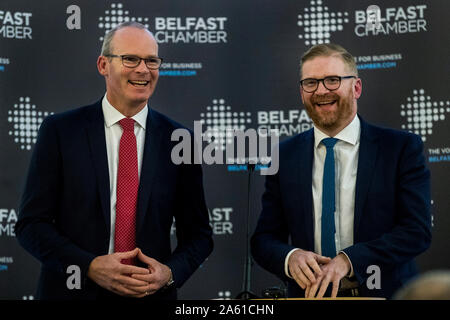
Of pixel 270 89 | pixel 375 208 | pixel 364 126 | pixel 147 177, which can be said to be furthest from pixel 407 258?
pixel 270 89

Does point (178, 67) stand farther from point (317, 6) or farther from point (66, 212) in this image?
point (66, 212)

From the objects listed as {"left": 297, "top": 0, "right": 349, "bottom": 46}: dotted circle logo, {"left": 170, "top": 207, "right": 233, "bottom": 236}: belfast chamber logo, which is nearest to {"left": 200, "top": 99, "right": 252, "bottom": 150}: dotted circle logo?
{"left": 170, "top": 207, "right": 233, "bottom": 236}: belfast chamber logo

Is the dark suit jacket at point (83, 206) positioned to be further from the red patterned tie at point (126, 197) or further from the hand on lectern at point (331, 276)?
the hand on lectern at point (331, 276)

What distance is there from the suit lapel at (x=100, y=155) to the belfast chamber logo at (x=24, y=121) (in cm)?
116

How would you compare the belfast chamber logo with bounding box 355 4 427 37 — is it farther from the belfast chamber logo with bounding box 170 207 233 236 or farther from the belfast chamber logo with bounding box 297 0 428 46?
the belfast chamber logo with bounding box 170 207 233 236

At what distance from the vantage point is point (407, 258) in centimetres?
332

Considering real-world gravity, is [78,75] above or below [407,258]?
above

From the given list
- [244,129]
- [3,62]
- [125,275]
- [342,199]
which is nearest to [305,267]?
[342,199]

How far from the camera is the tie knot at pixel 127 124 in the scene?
3.54m

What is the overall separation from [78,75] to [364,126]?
7.50 ft

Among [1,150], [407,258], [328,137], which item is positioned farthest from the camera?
[1,150]

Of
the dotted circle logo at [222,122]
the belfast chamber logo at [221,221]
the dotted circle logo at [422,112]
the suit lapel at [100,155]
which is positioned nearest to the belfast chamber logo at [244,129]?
the dotted circle logo at [222,122]

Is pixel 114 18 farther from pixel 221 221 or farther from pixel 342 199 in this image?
pixel 342 199

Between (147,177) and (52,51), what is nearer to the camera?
(147,177)
